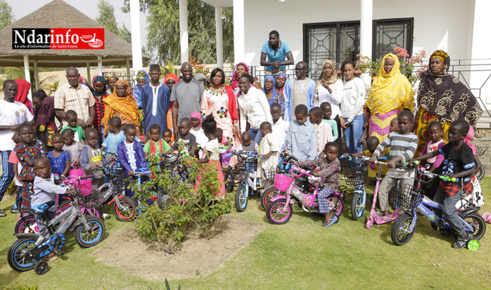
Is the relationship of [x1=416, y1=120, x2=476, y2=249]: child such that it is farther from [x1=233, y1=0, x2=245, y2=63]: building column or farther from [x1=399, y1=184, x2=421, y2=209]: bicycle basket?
[x1=233, y1=0, x2=245, y2=63]: building column

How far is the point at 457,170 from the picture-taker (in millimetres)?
4324

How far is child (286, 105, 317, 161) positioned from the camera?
5.73 m

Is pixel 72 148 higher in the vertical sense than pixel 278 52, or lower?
lower

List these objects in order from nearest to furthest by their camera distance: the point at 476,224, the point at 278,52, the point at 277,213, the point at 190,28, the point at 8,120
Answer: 1. the point at 476,224
2. the point at 277,213
3. the point at 8,120
4. the point at 278,52
5. the point at 190,28

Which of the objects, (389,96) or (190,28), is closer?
(389,96)

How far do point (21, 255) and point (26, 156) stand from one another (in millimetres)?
1657

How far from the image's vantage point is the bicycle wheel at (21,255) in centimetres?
386

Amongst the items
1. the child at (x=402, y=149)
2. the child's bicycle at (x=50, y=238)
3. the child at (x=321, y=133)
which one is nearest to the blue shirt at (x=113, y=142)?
the child's bicycle at (x=50, y=238)

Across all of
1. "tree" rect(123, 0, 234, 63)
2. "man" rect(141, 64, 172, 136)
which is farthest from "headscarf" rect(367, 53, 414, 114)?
"tree" rect(123, 0, 234, 63)

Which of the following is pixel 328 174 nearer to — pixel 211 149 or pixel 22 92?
pixel 211 149

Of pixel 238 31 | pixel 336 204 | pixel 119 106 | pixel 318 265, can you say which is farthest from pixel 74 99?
pixel 318 265

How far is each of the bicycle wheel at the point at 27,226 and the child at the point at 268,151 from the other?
318 centimetres

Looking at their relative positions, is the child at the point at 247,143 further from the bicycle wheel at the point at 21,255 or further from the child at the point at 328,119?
the bicycle wheel at the point at 21,255

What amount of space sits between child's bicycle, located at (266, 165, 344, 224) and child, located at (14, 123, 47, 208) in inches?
128
